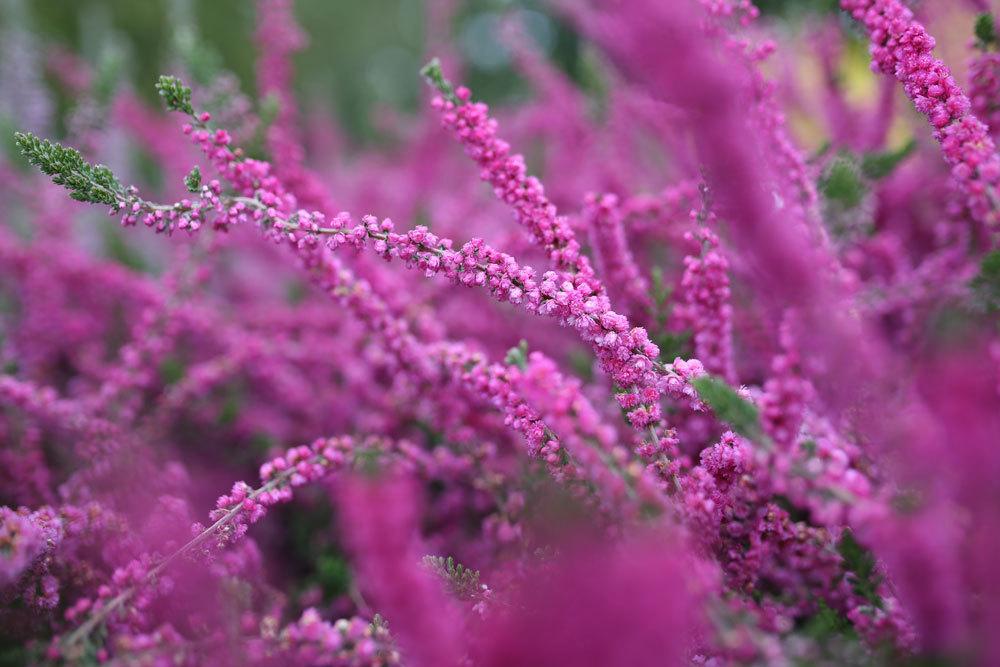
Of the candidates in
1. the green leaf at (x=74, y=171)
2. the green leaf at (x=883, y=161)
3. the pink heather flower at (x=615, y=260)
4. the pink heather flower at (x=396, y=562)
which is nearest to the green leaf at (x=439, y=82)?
the pink heather flower at (x=615, y=260)

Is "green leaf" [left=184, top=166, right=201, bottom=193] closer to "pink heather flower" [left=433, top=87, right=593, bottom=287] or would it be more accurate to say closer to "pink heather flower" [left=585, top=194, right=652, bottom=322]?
"pink heather flower" [left=433, top=87, right=593, bottom=287]

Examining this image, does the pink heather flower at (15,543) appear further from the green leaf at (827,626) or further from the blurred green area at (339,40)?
the blurred green area at (339,40)

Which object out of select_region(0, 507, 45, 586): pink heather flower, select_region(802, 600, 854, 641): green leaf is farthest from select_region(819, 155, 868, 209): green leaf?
select_region(0, 507, 45, 586): pink heather flower

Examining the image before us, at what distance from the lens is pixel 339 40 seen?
349 centimetres

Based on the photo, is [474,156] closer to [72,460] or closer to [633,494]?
[633,494]

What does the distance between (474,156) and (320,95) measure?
2.43 meters

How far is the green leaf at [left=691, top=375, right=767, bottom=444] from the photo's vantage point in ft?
1.53

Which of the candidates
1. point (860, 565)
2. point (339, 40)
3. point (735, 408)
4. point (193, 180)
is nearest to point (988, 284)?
point (860, 565)

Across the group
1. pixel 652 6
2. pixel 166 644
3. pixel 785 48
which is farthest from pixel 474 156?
pixel 785 48

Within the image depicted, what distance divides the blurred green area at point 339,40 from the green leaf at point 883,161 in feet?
5.48

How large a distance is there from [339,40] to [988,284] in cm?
338

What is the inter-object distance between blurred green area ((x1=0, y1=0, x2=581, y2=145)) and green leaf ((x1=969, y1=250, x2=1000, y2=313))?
1.96 metres

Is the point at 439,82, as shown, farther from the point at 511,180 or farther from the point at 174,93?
the point at 174,93

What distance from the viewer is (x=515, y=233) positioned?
925 millimetres
